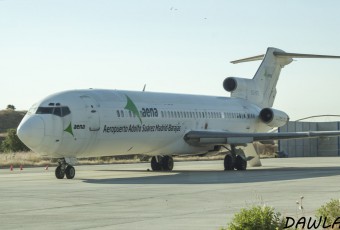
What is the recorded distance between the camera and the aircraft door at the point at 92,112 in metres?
27.6

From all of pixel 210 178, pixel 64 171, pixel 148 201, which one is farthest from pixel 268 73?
pixel 148 201

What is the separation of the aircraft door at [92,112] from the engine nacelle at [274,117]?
46.0 feet

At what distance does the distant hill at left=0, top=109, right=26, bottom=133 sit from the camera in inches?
4195

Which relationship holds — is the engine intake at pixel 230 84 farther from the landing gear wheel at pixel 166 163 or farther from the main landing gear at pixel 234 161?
the landing gear wheel at pixel 166 163

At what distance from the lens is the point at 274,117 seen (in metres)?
38.9

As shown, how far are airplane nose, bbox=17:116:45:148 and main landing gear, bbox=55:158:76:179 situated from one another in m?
1.60

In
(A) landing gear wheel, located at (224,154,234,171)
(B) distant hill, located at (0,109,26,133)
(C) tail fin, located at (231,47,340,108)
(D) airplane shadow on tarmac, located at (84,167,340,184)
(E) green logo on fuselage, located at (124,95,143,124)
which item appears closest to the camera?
(D) airplane shadow on tarmac, located at (84,167,340,184)

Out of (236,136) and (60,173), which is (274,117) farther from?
(60,173)

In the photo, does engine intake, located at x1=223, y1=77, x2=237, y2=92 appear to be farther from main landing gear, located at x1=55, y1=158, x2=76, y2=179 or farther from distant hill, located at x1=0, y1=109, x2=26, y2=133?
distant hill, located at x1=0, y1=109, x2=26, y2=133

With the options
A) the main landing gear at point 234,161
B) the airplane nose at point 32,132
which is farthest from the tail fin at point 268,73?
the airplane nose at point 32,132

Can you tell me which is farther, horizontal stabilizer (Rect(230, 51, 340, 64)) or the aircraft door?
horizontal stabilizer (Rect(230, 51, 340, 64))

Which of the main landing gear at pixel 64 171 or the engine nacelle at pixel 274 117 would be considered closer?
the main landing gear at pixel 64 171

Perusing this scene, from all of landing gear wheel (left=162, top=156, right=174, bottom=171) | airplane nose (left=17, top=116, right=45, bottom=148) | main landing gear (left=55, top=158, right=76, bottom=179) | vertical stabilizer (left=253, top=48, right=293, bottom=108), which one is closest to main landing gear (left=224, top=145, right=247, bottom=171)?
landing gear wheel (left=162, top=156, right=174, bottom=171)

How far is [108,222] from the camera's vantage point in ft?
42.6
